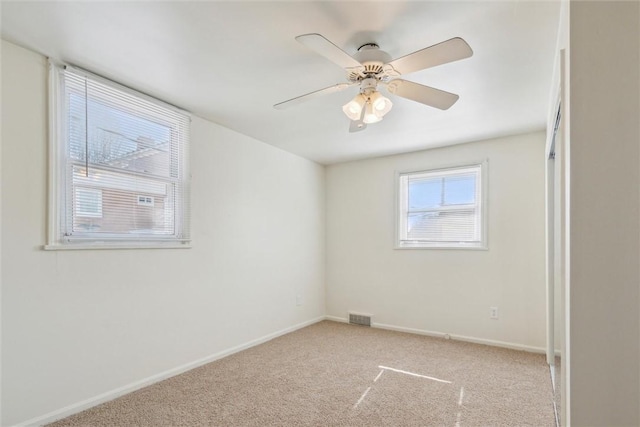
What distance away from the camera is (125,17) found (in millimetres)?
1684

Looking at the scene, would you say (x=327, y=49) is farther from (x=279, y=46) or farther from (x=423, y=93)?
(x=423, y=93)

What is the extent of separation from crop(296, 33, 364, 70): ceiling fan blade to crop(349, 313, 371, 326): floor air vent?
3377 millimetres

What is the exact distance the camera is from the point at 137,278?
2.55 meters

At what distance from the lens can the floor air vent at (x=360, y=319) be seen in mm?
4383

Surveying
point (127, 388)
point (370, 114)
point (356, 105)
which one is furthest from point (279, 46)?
point (127, 388)

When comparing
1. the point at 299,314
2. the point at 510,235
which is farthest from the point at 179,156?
the point at 510,235

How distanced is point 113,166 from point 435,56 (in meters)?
2.26

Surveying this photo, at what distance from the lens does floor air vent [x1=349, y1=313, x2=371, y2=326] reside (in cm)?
438

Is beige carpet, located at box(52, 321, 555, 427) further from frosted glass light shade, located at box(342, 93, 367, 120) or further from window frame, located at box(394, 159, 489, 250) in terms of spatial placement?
frosted glass light shade, located at box(342, 93, 367, 120)
